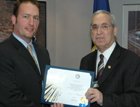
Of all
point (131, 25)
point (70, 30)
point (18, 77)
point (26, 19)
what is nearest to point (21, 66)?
point (18, 77)

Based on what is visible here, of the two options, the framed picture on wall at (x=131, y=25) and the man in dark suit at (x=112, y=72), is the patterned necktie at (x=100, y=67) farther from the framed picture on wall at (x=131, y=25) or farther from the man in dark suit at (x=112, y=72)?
the framed picture on wall at (x=131, y=25)

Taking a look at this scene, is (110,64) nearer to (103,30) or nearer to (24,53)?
(103,30)

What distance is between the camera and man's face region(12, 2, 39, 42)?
2436 mm

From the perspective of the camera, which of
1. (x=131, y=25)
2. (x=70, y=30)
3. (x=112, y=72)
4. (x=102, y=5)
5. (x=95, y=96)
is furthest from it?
(x=70, y=30)

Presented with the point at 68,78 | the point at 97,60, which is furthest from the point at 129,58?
the point at 68,78

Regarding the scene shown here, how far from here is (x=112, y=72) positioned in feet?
7.95

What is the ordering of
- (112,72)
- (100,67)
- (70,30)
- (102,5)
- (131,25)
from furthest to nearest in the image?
(70,30) < (131,25) < (102,5) < (100,67) < (112,72)

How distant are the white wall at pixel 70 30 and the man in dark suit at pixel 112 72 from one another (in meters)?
2.93

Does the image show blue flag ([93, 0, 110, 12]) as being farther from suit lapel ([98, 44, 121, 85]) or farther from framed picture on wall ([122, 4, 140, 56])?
suit lapel ([98, 44, 121, 85])

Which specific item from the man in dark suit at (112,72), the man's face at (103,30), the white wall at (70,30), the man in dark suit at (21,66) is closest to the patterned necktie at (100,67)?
the man in dark suit at (112,72)

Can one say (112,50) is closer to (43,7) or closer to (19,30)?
(19,30)

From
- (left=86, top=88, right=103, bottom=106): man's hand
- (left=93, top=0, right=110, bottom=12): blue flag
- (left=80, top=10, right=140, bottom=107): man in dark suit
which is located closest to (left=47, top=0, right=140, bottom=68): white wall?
(left=93, top=0, right=110, bottom=12): blue flag

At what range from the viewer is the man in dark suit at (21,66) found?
2.31 meters

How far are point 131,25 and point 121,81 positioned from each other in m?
3.23
